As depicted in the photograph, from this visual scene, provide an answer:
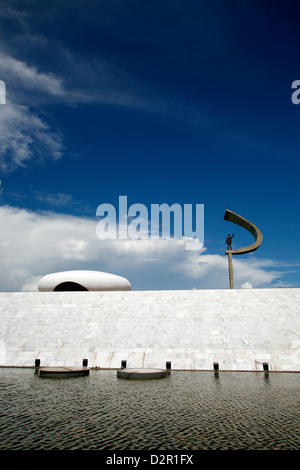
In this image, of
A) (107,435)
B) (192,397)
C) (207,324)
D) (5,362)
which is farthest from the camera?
(207,324)

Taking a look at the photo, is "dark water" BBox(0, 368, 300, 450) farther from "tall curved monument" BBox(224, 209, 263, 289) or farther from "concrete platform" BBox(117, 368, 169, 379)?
"tall curved monument" BBox(224, 209, 263, 289)

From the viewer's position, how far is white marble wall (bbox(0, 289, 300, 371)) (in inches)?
783

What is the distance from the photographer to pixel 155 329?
864 inches

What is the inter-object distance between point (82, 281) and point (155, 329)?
10347 mm

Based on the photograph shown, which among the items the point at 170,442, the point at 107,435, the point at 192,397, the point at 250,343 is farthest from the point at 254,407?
the point at 250,343

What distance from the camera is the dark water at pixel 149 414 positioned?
291 inches

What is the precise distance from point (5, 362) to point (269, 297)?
1755cm

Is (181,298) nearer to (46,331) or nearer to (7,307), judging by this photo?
(46,331)

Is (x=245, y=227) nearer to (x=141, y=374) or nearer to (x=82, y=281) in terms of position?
(x=82, y=281)

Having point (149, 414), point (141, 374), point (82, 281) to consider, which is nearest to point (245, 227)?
point (82, 281)

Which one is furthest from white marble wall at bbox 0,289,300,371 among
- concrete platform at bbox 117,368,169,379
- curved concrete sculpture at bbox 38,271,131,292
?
curved concrete sculpture at bbox 38,271,131,292

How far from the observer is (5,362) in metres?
20.4

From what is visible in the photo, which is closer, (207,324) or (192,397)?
(192,397)

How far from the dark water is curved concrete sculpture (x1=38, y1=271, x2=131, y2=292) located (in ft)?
47.0
